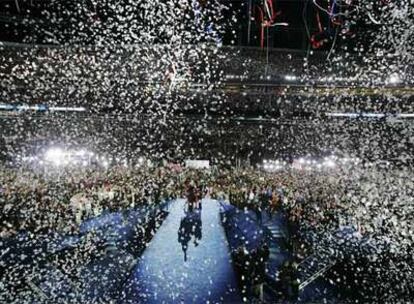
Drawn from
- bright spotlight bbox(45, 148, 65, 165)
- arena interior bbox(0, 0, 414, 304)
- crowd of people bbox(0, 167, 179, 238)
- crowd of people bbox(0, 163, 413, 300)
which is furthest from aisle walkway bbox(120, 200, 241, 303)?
bright spotlight bbox(45, 148, 65, 165)

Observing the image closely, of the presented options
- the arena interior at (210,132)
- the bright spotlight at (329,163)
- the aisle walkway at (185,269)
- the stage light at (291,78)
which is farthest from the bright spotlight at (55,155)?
the bright spotlight at (329,163)

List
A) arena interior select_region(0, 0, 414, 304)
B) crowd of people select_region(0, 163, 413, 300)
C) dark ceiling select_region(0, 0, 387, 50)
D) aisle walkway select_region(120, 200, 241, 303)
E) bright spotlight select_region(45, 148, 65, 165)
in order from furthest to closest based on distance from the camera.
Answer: bright spotlight select_region(45, 148, 65, 165) < crowd of people select_region(0, 163, 413, 300) < aisle walkway select_region(120, 200, 241, 303) < arena interior select_region(0, 0, 414, 304) < dark ceiling select_region(0, 0, 387, 50)

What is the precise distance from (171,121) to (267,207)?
9.30 feet

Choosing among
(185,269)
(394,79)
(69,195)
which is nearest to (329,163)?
(394,79)

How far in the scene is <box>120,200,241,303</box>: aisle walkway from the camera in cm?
336

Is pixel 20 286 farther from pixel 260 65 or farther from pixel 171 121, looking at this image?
pixel 260 65

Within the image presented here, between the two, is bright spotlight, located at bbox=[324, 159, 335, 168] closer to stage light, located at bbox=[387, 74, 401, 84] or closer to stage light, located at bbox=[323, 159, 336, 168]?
stage light, located at bbox=[323, 159, 336, 168]

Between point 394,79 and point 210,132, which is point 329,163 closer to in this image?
point 210,132

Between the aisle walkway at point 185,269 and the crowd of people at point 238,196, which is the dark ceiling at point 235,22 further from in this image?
the crowd of people at point 238,196

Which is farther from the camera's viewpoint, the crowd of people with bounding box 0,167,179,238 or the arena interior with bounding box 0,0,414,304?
the crowd of people with bounding box 0,167,179,238

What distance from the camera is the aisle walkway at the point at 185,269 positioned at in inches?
132

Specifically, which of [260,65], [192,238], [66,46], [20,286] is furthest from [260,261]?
[66,46]

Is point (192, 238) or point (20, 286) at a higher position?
point (20, 286)

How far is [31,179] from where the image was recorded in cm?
586
